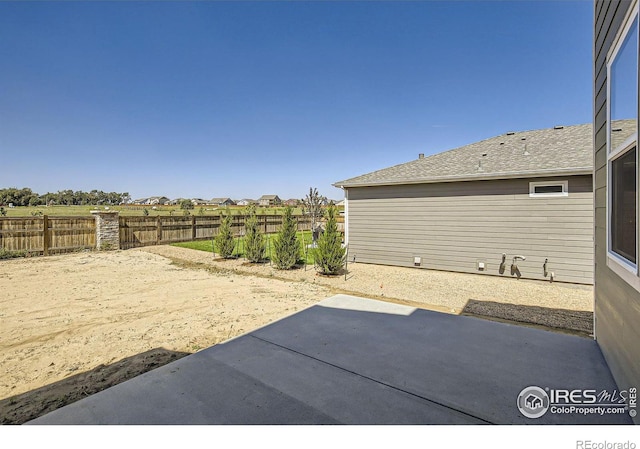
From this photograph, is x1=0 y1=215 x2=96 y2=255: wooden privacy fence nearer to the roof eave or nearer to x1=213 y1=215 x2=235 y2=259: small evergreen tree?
x1=213 y1=215 x2=235 y2=259: small evergreen tree

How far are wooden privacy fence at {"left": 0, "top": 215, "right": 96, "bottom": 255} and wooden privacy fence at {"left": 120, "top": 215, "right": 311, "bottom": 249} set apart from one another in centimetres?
122

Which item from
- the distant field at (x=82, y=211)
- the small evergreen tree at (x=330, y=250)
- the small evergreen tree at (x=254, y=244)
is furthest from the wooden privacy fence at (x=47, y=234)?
the small evergreen tree at (x=330, y=250)

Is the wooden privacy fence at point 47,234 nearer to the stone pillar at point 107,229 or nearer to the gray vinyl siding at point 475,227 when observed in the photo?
the stone pillar at point 107,229

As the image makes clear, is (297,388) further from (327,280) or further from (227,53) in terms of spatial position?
(227,53)

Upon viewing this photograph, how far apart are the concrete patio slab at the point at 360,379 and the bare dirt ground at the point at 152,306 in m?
0.75

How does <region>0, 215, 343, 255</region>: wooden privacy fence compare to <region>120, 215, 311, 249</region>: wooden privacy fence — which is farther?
<region>120, 215, 311, 249</region>: wooden privacy fence

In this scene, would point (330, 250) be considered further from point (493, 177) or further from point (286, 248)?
point (493, 177)

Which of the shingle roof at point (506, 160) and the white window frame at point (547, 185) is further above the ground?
the shingle roof at point (506, 160)

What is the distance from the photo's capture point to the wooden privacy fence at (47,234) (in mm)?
9859

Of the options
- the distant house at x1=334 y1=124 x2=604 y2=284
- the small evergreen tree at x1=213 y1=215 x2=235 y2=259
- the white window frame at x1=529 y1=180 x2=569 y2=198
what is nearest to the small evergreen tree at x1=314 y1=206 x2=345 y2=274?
the distant house at x1=334 y1=124 x2=604 y2=284

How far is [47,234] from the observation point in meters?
10.6

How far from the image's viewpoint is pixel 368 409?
1.95m

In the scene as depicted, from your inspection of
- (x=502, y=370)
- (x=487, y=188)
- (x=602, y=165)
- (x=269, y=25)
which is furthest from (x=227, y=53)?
(x=502, y=370)

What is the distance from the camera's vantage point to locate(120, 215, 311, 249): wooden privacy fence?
1284 centimetres
